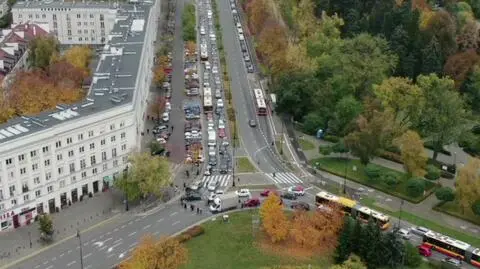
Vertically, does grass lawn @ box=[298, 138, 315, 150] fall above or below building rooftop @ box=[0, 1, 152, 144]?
below

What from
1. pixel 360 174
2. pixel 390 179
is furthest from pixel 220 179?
pixel 390 179

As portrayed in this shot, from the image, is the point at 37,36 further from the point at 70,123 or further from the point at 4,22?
the point at 70,123

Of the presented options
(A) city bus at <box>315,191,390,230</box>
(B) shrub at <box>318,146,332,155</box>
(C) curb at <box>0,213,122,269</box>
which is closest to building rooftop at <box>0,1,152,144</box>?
(C) curb at <box>0,213,122,269</box>

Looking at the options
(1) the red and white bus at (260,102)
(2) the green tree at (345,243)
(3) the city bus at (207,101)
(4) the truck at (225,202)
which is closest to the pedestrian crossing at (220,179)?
(4) the truck at (225,202)

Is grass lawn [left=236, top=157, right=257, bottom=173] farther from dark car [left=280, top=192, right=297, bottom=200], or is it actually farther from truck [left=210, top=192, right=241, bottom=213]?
dark car [left=280, top=192, right=297, bottom=200]

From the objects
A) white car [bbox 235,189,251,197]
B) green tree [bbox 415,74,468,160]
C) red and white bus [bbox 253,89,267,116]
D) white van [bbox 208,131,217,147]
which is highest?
green tree [bbox 415,74,468,160]

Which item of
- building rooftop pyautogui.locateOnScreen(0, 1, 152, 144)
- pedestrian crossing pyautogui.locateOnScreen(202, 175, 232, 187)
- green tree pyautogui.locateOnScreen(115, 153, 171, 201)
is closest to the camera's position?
building rooftop pyautogui.locateOnScreen(0, 1, 152, 144)

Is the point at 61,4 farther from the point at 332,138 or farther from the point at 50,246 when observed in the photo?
the point at 50,246
